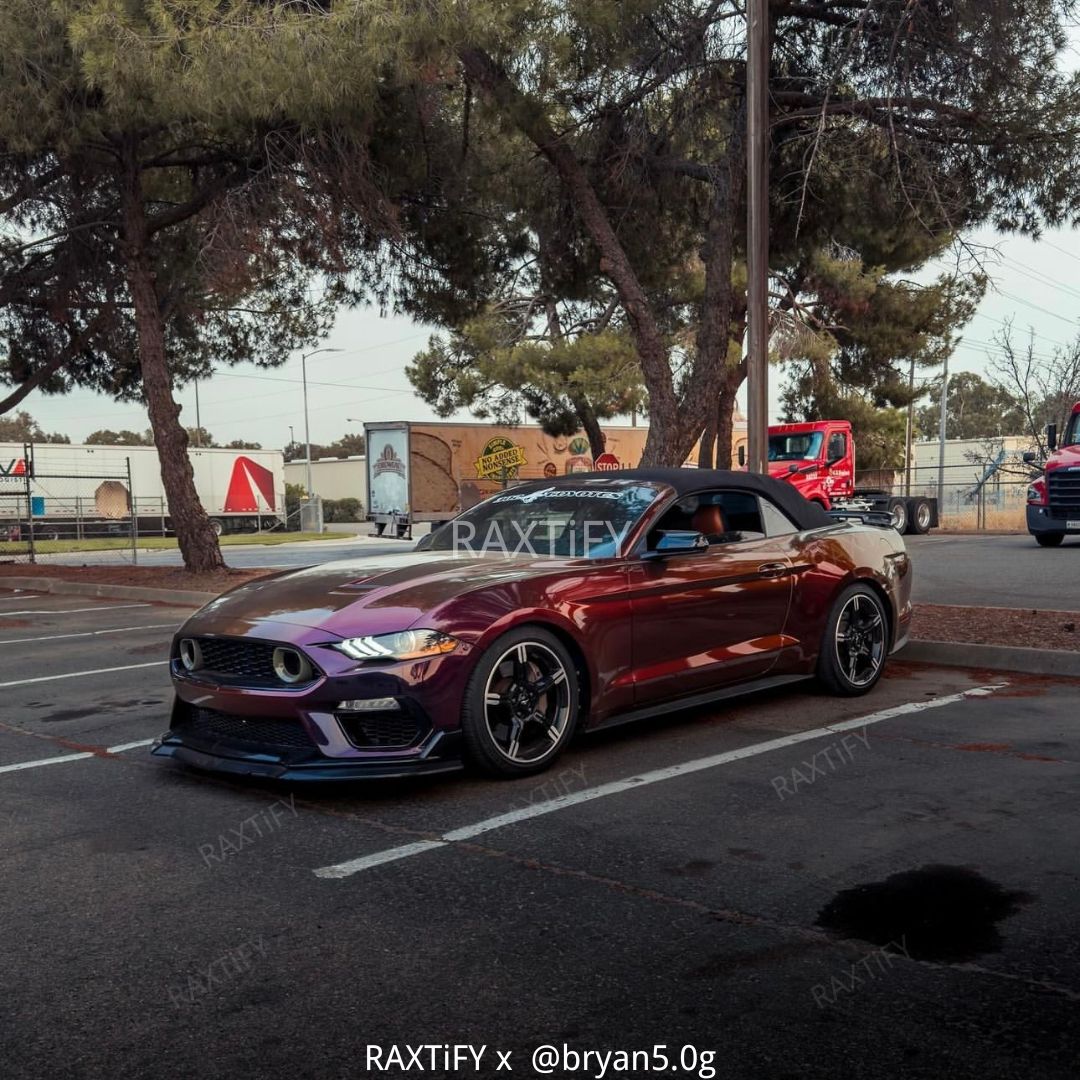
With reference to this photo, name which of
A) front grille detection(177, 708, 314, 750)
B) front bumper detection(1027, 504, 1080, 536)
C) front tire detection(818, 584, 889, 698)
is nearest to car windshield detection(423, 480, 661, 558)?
front tire detection(818, 584, 889, 698)

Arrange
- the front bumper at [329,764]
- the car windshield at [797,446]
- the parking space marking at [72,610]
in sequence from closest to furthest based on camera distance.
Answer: the front bumper at [329,764]
the parking space marking at [72,610]
the car windshield at [797,446]

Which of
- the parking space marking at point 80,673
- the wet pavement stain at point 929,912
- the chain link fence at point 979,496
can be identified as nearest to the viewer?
the wet pavement stain at point 929,912

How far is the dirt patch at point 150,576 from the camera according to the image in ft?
53.4

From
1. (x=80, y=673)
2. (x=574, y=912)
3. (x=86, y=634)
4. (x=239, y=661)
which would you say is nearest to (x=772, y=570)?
(x=239, y=661)

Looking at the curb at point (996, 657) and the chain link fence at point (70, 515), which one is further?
the chain link fence at point (70, 515)

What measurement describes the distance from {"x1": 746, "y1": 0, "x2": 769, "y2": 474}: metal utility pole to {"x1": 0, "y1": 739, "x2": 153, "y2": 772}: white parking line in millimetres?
6091

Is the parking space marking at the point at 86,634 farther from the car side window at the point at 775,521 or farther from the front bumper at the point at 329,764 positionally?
the car side window at the point at 775,521

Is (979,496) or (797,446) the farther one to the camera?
(979,496)

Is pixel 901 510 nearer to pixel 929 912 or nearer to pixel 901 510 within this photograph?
pixel 901 510

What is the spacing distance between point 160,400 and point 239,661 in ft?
Result: 44.5

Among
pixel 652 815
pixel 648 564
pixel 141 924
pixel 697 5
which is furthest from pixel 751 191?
pixel 141 924

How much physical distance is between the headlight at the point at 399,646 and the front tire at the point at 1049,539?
1826 cm

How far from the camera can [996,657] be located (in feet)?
27.0

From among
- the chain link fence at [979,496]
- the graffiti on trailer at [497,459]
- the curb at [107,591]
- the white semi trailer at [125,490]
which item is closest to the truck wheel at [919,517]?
the chain link fence at [979,496]
